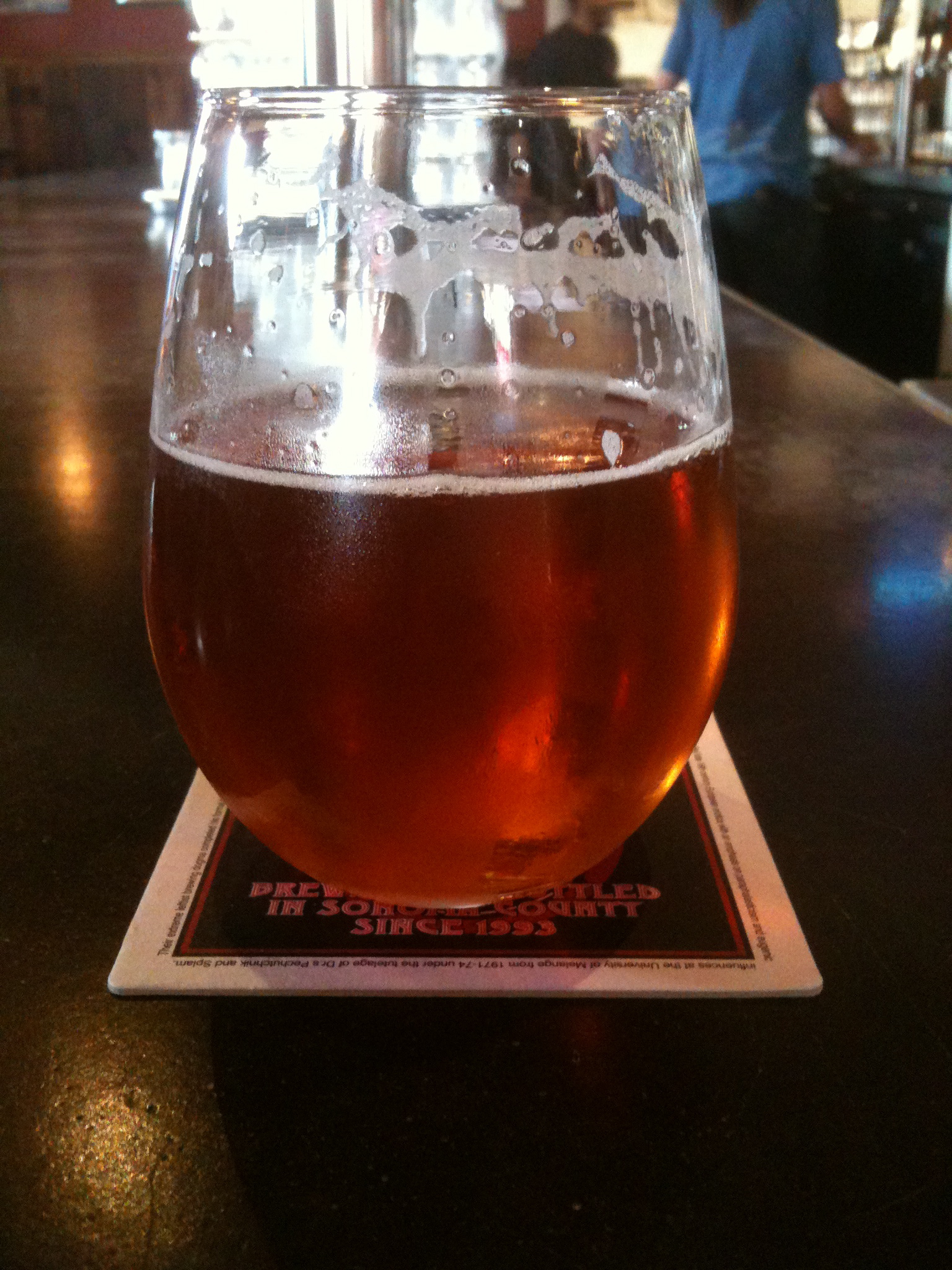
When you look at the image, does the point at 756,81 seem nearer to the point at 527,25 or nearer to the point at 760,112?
the point at 760,112

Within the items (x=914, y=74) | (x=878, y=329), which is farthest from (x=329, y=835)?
(x=914, y=74)

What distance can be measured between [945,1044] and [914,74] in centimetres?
552

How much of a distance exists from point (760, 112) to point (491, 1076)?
3.28m

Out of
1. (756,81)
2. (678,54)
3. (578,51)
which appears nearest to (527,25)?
(578,51)

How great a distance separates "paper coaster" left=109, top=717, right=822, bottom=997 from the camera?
1.47 feet

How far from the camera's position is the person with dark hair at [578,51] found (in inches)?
174

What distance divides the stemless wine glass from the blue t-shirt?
2.89 meters

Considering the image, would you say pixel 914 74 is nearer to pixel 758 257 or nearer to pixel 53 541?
pixel 758 257

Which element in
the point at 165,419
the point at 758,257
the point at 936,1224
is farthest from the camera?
the point at 758,257

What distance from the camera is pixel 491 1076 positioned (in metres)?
0.41

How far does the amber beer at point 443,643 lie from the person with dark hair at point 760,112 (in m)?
3.09

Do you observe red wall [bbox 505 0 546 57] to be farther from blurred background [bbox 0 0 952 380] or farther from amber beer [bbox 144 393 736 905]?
amber beer [bbox 144 393 736 905]

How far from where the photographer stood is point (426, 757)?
0.40m

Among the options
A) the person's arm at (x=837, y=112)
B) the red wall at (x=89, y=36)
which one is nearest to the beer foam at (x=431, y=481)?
the person's arm at (x=837, y=112)
